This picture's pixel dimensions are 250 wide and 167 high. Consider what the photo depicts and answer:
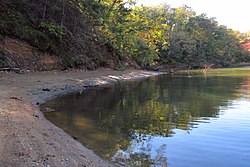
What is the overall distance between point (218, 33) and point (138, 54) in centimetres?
3193

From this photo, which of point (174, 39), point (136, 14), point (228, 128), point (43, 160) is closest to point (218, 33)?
point (174, 39)

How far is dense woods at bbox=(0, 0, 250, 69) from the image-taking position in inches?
856

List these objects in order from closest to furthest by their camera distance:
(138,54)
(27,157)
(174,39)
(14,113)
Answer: (27,157) < (14,113) < (138,54) < (174,39)

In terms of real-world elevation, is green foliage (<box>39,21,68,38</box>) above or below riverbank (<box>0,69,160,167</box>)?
above

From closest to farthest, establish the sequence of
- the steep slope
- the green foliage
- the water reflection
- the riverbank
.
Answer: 1. the riverbank
2. the water reflection
3. the steep slope
4. the green foliage

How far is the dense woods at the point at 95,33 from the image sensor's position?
21750 mm

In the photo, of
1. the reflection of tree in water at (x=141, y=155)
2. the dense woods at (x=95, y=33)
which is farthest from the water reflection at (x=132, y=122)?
the dense woods at (x=95, y=33)

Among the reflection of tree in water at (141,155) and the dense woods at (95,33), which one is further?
the dense woods at (95,33)

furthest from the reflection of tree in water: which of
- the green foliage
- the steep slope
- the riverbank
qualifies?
the green foliage

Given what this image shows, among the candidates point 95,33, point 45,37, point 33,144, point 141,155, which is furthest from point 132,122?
point 95,33

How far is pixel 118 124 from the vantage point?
9.98 m

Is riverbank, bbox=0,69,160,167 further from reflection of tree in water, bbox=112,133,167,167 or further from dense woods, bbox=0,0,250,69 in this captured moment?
dense woods, bbox=0,0,250,69

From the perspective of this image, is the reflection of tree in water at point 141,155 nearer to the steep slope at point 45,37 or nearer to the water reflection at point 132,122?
the water reflection at point 132,122

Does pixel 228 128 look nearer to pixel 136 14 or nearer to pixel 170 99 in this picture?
pixel 170 99
